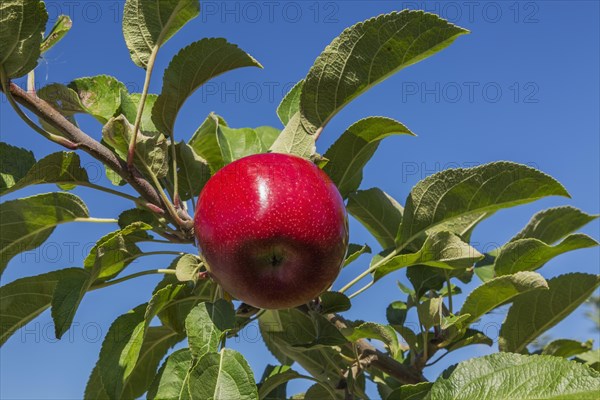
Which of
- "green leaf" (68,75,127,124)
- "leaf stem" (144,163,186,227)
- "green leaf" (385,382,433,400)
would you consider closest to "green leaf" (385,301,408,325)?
"green leaf" (385,382,433,400)

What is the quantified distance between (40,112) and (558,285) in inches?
53.0

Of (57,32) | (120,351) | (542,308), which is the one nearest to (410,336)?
(542,308)

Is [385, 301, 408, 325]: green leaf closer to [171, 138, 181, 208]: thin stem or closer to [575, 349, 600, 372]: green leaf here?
[575, 349, 600, 372]: green leaf

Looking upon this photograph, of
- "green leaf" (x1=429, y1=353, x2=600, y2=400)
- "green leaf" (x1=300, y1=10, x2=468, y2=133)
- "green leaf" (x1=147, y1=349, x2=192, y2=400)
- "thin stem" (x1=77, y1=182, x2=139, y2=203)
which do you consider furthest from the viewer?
"thin stem" (x1=77, y1=182, x2=139, y2=203)

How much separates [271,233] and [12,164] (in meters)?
0.63

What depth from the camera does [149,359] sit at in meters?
1.97

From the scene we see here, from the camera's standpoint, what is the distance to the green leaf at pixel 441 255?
1.64 meters

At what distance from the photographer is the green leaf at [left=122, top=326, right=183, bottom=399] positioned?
1.92 m

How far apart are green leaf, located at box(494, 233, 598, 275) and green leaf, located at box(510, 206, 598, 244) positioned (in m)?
0.16

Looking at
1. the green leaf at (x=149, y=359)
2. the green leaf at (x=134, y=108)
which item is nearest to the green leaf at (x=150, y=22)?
the green leaf at (x=134, y=108)

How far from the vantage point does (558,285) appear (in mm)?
1890

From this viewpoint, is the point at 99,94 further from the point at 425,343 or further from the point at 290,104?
the point at 425,343

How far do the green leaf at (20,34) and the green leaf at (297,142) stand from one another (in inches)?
22.9

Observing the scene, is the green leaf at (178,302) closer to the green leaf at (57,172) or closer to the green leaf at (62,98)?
the green leaf at (57,172)
